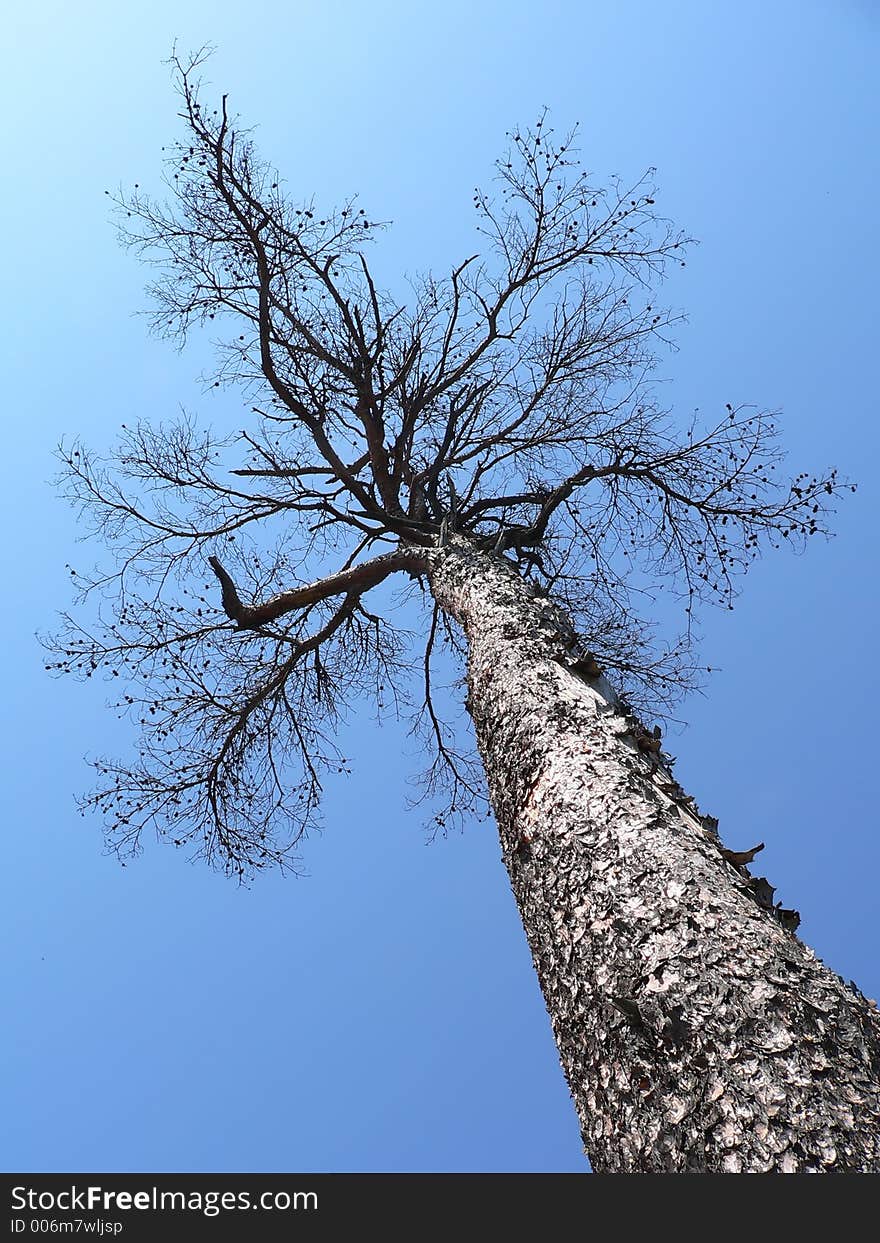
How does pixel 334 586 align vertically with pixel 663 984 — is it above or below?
above

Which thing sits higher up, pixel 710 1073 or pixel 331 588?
pixel 331 588

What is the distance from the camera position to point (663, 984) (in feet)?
5.19

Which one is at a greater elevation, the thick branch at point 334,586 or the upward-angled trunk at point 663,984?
the thick branch at point 334,586

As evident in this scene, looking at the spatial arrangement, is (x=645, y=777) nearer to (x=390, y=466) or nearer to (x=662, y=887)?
(x=662, y=887)

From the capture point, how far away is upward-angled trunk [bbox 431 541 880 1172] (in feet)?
4.29

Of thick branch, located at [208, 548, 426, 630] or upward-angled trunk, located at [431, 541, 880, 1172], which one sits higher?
thick branch, located at [208, 548, 426, 630]

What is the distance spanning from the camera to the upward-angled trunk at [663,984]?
131 cm

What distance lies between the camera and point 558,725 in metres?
2.54

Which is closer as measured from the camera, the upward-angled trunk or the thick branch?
the upward-angled trunk

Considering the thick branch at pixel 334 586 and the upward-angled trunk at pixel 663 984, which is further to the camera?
the thick branch at pixel 334 586

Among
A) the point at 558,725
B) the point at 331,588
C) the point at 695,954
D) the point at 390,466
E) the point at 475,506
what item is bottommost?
the point at 695,954
